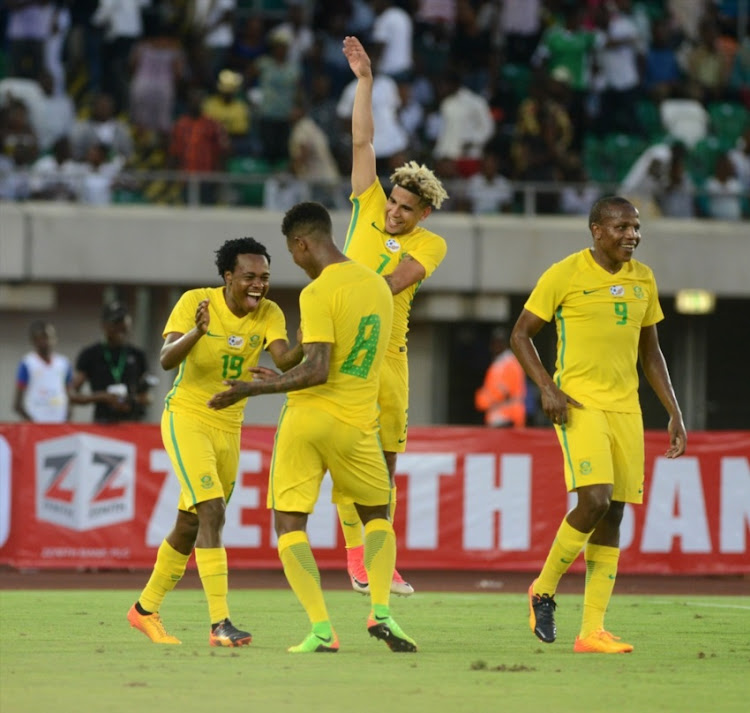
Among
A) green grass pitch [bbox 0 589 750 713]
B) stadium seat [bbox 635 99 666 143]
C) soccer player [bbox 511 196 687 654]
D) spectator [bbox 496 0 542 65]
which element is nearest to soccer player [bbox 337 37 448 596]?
green grass pitch [bbox 0 589 750 713]

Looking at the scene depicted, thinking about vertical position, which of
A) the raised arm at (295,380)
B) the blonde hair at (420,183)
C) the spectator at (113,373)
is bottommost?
the spectator at (113,373)

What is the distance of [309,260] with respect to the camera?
897 cm

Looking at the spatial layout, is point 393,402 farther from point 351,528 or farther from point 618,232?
point 618,232

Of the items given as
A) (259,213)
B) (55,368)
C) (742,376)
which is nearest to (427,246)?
(55,368)

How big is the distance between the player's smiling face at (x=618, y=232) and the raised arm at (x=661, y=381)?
587 mm

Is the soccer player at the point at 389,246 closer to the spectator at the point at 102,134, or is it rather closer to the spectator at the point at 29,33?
the spectator at the point at 102,134

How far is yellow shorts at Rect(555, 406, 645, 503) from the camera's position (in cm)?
944

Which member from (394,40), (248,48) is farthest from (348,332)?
(248,48)

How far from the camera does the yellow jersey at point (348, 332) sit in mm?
8844

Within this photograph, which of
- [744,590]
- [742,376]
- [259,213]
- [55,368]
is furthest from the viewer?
[742,376]

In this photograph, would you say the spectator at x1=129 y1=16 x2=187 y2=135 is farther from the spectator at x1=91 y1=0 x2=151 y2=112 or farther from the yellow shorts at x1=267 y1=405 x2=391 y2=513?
the yellow shorts at x1=267 y1=405 x2=391 y2=513

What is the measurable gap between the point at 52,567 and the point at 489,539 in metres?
4.10

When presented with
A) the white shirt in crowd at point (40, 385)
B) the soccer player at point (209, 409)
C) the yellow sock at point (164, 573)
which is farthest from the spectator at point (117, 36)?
the yellow sock at point (164, 573)

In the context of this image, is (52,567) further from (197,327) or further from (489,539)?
(197,327)
